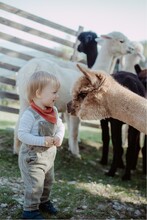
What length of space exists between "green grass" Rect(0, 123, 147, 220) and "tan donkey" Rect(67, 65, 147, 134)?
A: 0.99 meters

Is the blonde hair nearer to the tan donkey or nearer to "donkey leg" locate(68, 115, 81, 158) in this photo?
the tan donkey

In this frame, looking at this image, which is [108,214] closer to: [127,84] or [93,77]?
[93,77]

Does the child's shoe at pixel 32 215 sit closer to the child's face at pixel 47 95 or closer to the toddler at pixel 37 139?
the toddler at pixel 37 139

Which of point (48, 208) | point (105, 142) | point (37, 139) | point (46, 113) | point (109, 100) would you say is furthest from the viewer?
point (105, 142)

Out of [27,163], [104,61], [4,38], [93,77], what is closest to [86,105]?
[93,77]

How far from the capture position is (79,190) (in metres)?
4.27

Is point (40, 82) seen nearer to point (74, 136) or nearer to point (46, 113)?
point (46, 113)

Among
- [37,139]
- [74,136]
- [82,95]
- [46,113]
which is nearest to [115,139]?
[74,136]

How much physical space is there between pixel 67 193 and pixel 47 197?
0.72m

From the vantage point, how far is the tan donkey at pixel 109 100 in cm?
346

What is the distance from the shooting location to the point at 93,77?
346 cm

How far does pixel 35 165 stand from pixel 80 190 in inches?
55.1

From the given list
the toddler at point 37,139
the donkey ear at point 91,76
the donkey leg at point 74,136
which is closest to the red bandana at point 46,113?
the toddler at point 37,139

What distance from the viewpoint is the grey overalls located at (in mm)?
3041
